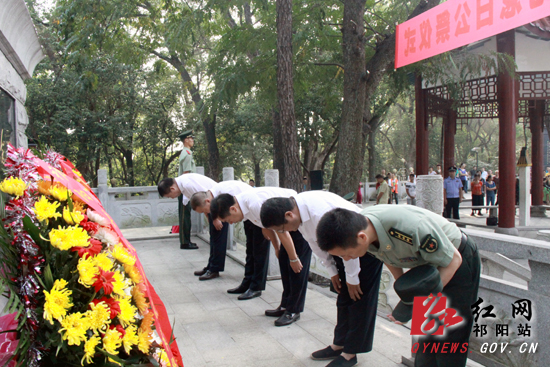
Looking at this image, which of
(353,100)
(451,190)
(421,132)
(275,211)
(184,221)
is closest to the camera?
(275,211)

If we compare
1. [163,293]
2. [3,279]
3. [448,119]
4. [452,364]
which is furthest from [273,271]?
[448,119]

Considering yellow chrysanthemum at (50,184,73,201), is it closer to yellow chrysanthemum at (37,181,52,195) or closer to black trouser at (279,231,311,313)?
yellow chrysanthemum at (37,181,52,195)

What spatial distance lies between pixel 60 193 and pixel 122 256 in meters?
0.36

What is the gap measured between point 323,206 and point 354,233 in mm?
856

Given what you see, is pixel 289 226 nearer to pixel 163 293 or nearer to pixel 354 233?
pixel 354 233

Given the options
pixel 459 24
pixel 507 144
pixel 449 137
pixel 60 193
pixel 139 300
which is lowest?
pixel 139 300

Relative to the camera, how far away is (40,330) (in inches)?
56.8

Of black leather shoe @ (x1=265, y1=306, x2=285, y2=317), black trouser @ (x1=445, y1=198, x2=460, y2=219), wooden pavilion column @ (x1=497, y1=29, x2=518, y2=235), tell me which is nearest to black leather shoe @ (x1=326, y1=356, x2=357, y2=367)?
black leather shoe @ (x1=265, y1=306, x2=285, y2=317)

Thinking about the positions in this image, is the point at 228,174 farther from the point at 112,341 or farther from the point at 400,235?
the point at 112,341

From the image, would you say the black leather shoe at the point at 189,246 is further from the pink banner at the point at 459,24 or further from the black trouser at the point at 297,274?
the pink banner at the point at 459,24

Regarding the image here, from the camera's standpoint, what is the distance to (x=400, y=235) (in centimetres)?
186

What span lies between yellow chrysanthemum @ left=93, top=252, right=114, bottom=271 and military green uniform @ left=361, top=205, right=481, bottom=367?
1.13 metres

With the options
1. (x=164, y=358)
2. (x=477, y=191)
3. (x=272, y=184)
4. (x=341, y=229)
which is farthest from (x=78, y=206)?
(x=477, y=191)

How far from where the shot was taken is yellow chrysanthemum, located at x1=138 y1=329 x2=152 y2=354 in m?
1.59
